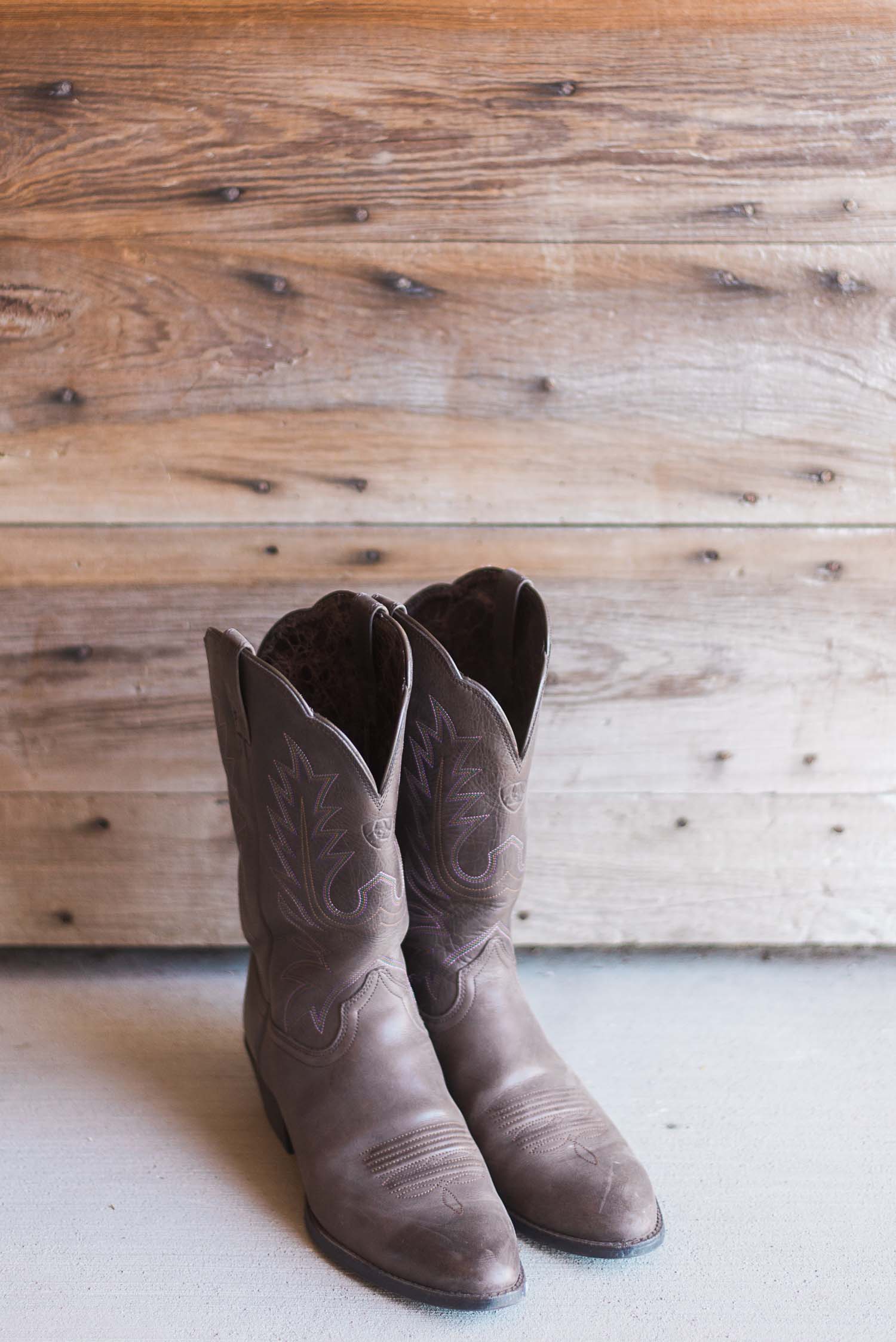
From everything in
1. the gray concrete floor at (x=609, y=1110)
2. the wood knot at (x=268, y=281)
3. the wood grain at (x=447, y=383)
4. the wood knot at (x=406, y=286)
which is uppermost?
the wood knot at (x=268, y=281)

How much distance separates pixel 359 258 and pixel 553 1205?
926 millimetres

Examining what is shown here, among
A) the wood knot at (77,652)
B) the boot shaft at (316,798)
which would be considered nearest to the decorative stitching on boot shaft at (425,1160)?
the boot shaft at (316,798)

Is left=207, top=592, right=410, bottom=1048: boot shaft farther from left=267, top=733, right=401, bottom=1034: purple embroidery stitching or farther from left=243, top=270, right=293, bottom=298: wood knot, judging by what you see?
left=243, top=270, right=293, bottom=298: wood knot

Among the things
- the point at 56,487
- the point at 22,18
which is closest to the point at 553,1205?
the point at 56,487

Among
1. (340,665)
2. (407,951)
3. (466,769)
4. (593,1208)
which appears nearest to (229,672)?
(340,665)

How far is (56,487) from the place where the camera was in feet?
3.62

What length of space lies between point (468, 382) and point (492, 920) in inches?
22.3

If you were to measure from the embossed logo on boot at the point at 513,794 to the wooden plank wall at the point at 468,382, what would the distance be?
0.95 feet

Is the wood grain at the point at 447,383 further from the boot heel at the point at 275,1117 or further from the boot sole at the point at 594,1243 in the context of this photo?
the boot sole at the point at 594,1243

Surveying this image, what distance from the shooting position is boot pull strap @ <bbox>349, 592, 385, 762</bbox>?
91 cm

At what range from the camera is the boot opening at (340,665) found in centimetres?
93

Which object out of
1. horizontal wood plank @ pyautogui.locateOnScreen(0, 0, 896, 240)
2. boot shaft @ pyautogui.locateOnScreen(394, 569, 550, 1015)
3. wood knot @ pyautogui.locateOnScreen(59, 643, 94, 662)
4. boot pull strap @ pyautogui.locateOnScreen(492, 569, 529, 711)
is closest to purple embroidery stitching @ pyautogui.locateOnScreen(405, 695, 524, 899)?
boot shaft @ pyautogui.locateOnScreen(394, 569, 550, 1015)

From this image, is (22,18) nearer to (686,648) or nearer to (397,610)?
(397,610)

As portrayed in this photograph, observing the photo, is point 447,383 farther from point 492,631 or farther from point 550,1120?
point 550,1120
